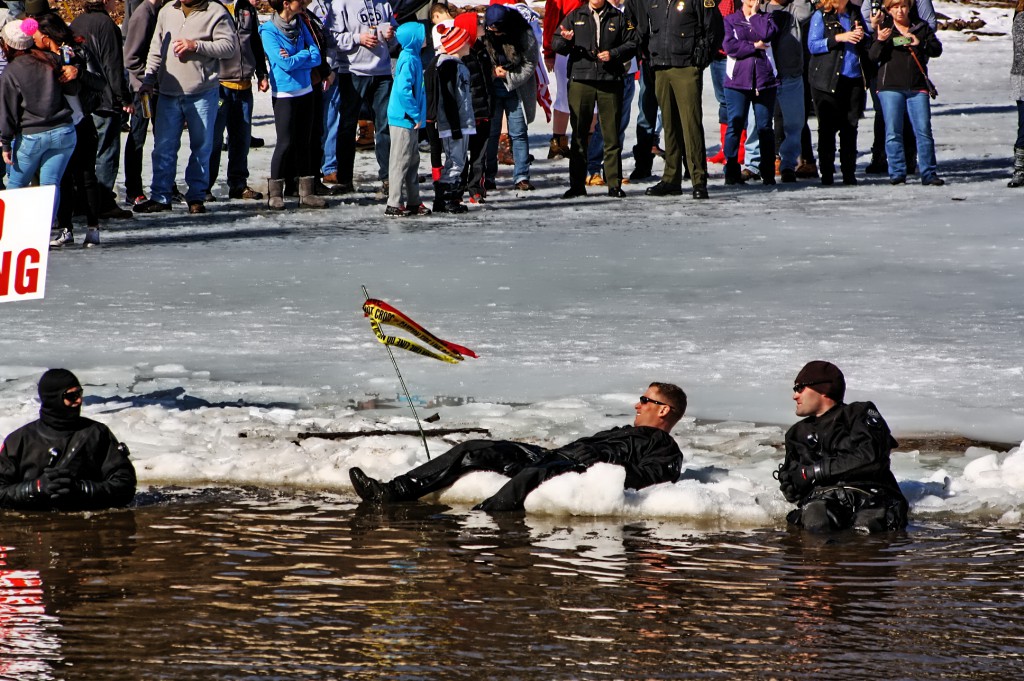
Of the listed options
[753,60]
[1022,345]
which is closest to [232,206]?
[753,60]

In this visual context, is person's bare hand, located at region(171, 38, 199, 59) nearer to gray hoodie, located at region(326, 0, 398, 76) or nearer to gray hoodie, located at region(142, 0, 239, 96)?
gray hoodie, located at region(142, 0, 239, 96)

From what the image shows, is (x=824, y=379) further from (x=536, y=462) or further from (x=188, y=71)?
(x=188, y=71)

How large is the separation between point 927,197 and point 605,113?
324 centimetres

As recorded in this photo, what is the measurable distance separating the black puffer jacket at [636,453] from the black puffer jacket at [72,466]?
74.3 inches

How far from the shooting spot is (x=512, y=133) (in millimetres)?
15820

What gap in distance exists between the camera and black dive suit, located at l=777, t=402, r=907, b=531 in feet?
20.4

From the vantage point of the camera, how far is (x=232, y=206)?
1514 cm

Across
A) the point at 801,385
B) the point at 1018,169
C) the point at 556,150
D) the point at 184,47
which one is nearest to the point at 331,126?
the point at 184,47

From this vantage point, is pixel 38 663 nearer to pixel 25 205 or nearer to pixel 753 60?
pixel 25 205

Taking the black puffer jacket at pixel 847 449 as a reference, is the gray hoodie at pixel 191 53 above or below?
above

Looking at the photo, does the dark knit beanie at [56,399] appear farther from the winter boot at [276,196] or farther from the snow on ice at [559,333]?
the winter boot at [276,196]

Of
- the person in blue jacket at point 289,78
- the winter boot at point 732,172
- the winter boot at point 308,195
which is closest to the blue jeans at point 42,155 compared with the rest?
the person in blue jacket at point 289,78

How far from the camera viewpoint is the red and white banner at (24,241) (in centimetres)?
760

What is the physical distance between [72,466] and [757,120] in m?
10.6
